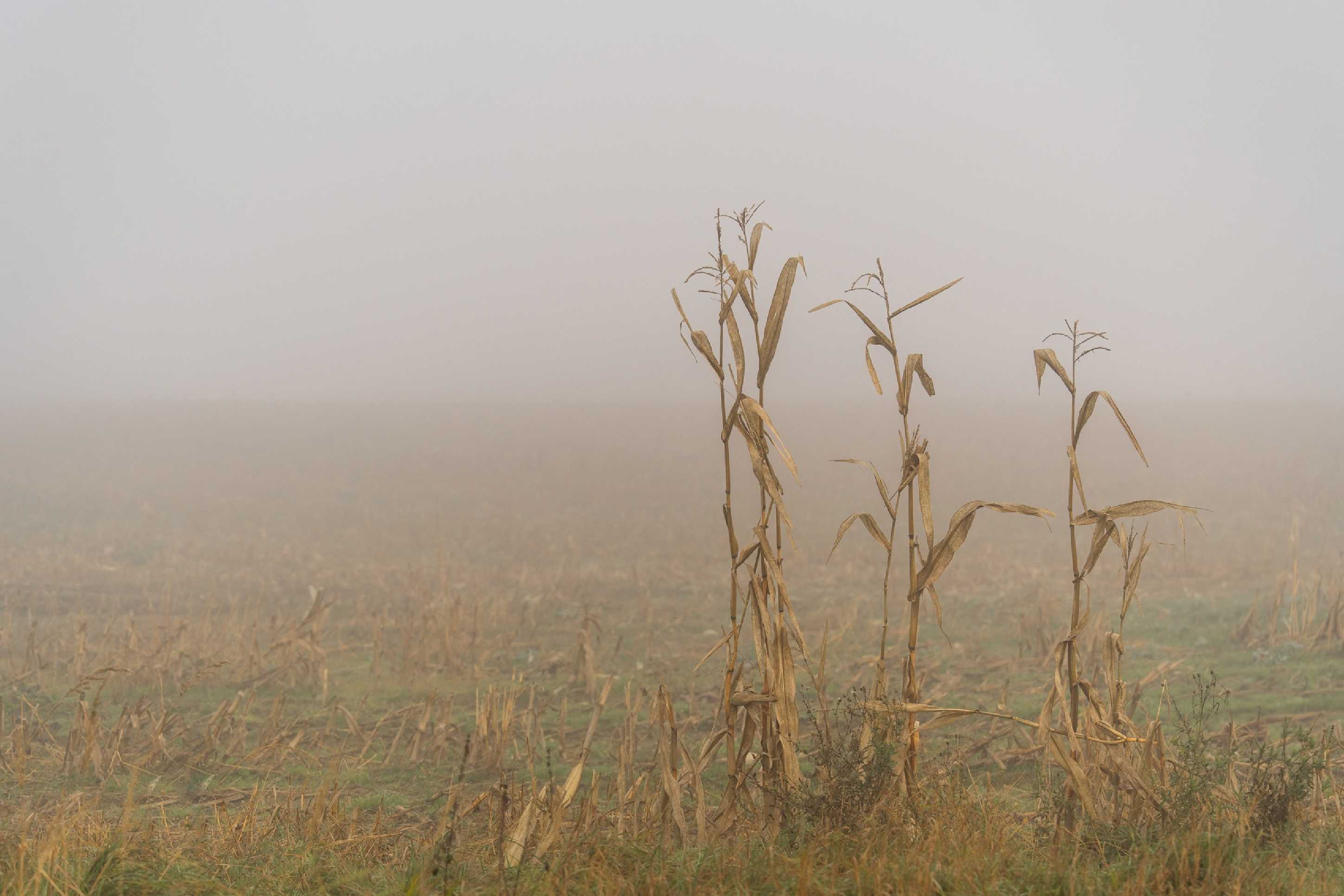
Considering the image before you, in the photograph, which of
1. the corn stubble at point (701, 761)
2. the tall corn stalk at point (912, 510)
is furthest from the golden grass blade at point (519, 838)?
the tall corn stalk at point (912, 510)

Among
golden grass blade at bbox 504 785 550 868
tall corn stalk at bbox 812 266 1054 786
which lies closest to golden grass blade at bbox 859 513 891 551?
tall corn stalk at bbox 812 266 1054 786

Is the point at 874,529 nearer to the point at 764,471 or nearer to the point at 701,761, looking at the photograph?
the point at 764,471

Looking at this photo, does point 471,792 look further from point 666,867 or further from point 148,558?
point 148,558

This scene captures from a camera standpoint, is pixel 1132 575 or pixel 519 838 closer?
pixel 519 838

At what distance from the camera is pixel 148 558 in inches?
587

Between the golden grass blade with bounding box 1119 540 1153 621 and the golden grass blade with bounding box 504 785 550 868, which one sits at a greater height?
the golden grass blade with bounding box 1119 540 1153 621

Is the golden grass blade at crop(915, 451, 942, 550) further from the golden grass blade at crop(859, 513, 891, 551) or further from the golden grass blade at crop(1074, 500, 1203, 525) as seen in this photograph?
the golden grass blade at crop(1074, 500, 1203, 525)

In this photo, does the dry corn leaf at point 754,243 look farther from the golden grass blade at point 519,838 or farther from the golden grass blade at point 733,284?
the golden grass blade at point 519,838

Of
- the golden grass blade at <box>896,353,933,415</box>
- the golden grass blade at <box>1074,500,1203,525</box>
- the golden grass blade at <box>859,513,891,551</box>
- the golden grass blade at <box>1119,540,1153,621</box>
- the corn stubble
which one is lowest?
the corn stubble

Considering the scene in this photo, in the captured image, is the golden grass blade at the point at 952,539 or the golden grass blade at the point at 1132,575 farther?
the golden grass blade at the point at 1132,575

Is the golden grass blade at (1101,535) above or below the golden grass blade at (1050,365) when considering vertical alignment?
below

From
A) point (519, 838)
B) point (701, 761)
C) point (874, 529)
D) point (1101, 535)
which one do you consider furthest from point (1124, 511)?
point (519, 838)

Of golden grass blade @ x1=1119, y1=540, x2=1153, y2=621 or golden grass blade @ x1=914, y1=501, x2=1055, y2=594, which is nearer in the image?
golden grass blade @ x1=914, y1=501, x2=1055, y2=594

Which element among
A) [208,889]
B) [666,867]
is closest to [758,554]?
[666,867]
